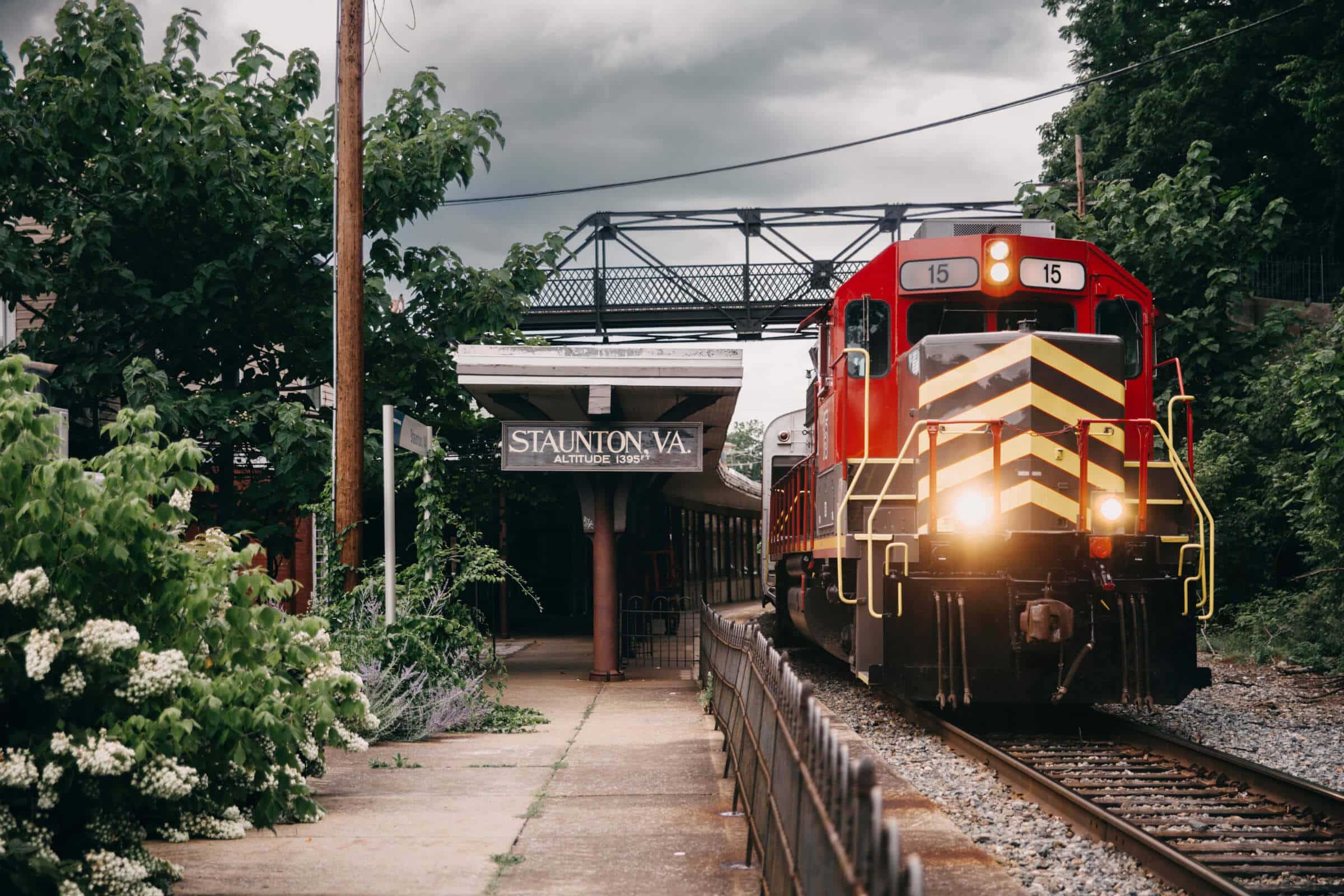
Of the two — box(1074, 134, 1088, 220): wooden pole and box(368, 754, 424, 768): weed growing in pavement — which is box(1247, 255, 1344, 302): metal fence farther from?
box(368, 754, 424, 768): weed growing in pavement

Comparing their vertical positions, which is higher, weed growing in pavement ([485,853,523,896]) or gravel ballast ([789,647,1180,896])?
weed growing in pavement ([485,853,523,896])

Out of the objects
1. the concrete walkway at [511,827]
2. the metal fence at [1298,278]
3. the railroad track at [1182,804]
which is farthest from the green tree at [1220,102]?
the concrete walkway at [511,827]

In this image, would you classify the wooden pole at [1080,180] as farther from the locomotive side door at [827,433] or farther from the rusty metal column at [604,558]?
the locomotive side door at [827,433]

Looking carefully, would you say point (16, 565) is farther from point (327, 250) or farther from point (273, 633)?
point (327, 250)

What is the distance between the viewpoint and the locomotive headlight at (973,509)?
885cm

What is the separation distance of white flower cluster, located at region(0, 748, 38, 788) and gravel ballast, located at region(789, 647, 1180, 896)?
4.01 metres

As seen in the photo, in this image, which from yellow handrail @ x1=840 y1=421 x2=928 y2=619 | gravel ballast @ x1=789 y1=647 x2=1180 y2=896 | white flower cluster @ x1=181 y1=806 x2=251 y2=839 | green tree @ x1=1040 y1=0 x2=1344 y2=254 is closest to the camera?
white flower cluster @ x1=181 y1=806 x2=251 y2=839

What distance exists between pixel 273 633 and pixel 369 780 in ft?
10.4

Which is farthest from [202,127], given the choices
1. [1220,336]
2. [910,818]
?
[1220,336]

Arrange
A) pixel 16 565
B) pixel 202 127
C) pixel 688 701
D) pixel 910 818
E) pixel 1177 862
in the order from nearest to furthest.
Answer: pixel 16 565
pixel 1177 862
pixel 910 818
pixel 688 701
pixel 202 127

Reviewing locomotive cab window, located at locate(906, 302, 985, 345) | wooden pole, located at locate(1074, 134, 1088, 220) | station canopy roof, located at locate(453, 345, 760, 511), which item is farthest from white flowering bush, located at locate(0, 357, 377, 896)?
wooden pole, located at locate(1074, 134, 1088, 220)

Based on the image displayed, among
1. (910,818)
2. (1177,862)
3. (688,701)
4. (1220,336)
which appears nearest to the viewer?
(1177,862)

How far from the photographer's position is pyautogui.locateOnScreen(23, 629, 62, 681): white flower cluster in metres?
3.96

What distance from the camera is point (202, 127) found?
43.8ft
